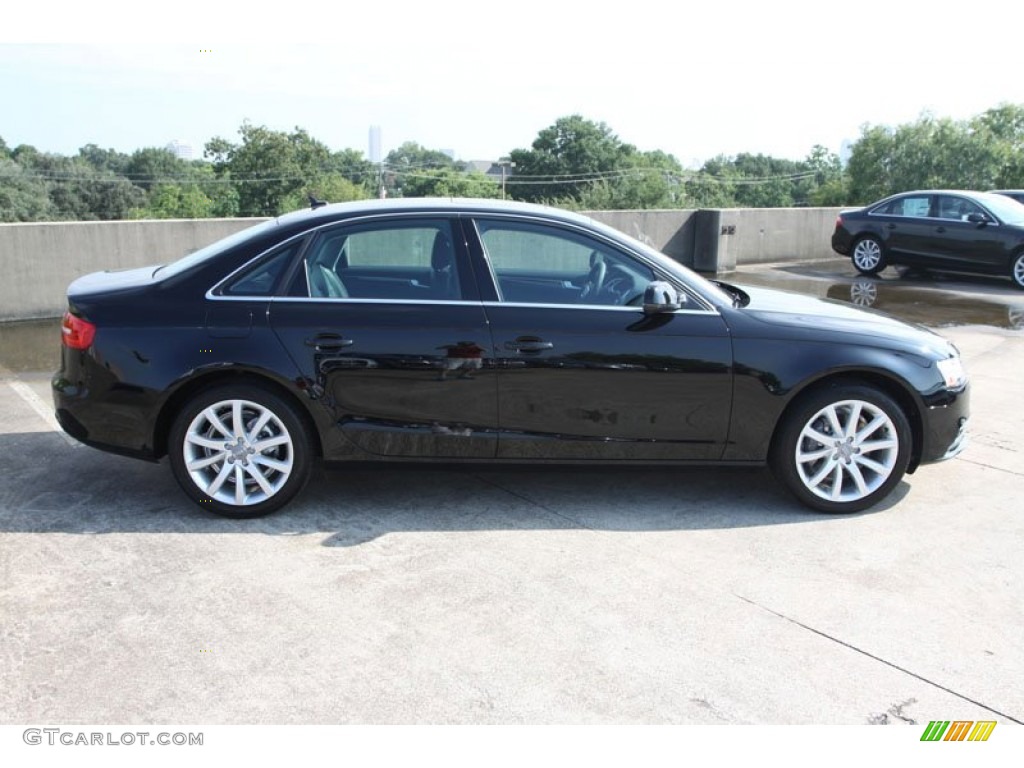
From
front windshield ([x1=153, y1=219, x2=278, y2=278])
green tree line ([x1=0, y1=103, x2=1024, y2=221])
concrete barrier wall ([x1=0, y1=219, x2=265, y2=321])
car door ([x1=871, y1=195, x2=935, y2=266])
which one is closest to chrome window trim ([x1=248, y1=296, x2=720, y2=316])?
front windshield ([x1=153, y1=219, x2=278, y2=278])

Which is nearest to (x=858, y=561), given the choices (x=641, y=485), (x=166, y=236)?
(x=641, y=485)

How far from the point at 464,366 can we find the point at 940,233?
37.9 feet

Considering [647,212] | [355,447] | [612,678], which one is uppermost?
[647,212]

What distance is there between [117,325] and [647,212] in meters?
10.9

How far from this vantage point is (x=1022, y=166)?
106 feet

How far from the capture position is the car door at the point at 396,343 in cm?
461

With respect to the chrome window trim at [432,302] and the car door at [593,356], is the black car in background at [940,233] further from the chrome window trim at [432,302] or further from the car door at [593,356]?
the chrome window trim at [432,302]

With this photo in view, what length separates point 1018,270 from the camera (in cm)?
1342

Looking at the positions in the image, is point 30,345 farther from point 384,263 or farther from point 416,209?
point 416,209

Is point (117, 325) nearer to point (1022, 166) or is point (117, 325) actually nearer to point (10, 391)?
point (10, 391)

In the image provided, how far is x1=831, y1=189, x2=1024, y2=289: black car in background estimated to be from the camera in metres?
13.5

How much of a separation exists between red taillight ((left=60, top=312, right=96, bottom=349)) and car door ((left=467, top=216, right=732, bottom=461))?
1.92 m

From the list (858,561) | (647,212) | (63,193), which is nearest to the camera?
(858,561)

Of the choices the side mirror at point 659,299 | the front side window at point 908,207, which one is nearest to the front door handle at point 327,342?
the side mirror at point 659,299
